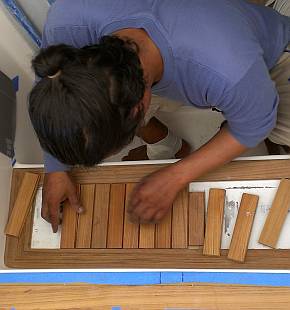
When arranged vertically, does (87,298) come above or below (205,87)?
below

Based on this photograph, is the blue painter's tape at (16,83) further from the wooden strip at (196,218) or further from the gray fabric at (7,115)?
the wooden strip at (196,218)

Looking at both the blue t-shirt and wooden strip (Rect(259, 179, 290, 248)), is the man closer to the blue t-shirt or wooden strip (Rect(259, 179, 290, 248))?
the blue t-shirt

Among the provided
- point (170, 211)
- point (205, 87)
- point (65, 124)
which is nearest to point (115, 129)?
point (65, 124)

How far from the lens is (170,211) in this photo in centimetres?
93

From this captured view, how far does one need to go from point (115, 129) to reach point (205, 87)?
20 cm

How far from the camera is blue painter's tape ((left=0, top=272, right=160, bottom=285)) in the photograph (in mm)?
684

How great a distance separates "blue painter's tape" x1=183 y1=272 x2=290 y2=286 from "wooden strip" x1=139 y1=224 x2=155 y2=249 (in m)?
0.25

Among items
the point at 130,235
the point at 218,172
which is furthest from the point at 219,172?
the point at 130,235

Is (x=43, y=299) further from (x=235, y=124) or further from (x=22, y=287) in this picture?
(x=235, y=124)

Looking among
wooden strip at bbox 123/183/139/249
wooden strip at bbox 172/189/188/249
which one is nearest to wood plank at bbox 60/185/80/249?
wooden strip at bbox 123/183/139/249

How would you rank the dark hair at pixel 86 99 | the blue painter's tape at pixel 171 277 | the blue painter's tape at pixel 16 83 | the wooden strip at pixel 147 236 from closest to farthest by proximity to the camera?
the dark hair at pixel 86 99
the blue painter's tape at pixel 171 277
the wooden strip at pixel 147 236
the blue painter's tape at pixel 16 83

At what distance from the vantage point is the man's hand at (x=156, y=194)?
2.85 feet

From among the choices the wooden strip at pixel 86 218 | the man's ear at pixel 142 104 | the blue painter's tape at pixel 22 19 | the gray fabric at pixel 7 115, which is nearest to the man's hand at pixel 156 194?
the wooden strip at pixel 86 218

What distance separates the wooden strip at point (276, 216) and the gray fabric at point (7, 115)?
58cm
